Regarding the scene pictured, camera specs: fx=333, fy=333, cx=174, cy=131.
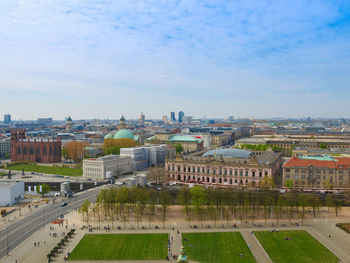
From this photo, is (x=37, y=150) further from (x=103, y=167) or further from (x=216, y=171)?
(x=216, y=171)

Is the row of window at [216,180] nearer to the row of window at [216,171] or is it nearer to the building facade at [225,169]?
the building facade at [225,169]

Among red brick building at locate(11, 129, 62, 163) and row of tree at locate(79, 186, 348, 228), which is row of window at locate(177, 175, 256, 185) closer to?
row of tree at locate(79, 186, 348, 228)

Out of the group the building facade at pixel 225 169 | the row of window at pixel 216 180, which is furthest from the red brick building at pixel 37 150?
the row of window at pixel 216 180

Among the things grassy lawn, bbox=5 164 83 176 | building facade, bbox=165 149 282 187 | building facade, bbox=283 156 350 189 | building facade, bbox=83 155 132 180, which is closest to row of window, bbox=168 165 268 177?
building facade, bbox=165 149 282 187

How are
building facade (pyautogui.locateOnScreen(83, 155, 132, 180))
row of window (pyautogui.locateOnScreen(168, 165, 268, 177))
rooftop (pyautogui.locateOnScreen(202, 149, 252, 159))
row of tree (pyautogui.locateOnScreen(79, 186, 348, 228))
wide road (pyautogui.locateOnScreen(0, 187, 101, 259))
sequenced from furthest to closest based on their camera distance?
building facade (pyautogui.locateOnScreen(83, 155, 132, 180))
rooftop (pyautogui.locateOnScreen(202, 149, 252, 159))
row of window (pyautogui.locateOnScreen(168, 165, 268, 177))
row of tree (pyautogui.locateOnScreen(79, 186, 348, 228))
wide road (pyautogui.locateOnScreen(0, 187, 101, 259))

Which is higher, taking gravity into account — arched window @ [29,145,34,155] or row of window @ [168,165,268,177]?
arched window @ [29,145,34,155]

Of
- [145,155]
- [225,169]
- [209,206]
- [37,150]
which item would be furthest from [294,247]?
[37,150]

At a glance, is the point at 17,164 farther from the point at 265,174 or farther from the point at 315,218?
the point at 315,218
